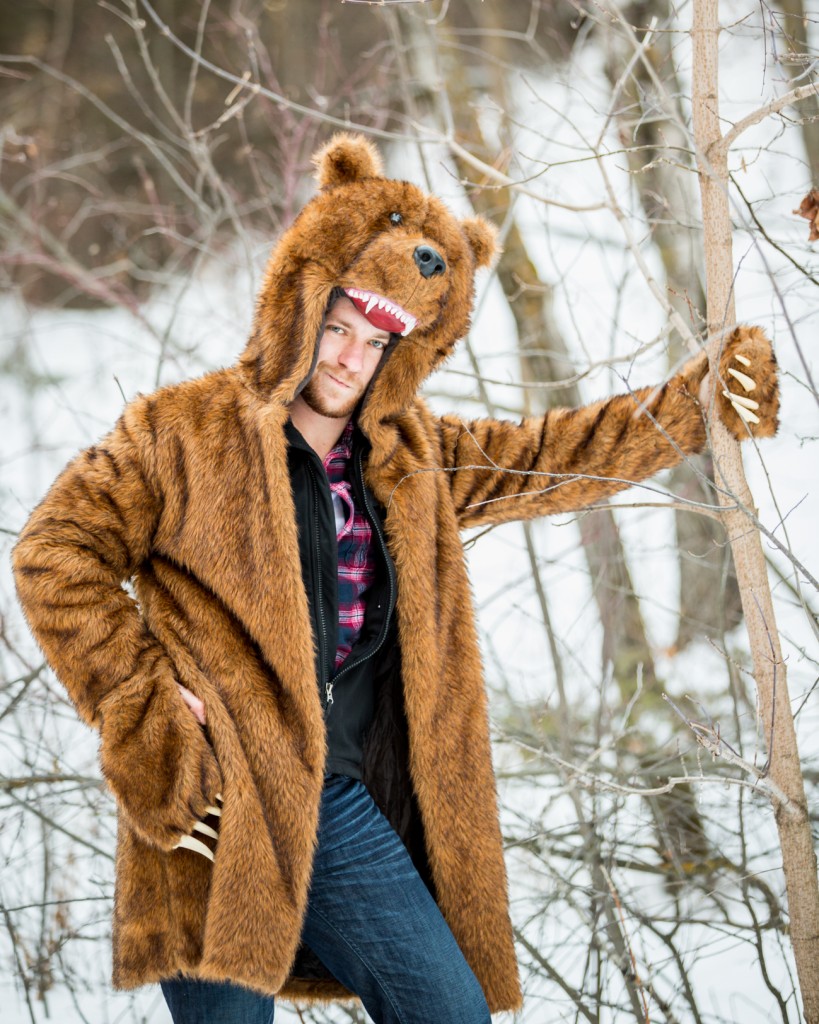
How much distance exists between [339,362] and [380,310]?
0.16 metres

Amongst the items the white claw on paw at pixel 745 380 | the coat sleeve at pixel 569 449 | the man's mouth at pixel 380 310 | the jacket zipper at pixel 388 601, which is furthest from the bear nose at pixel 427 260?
the white claw on paw at pixel 745 380

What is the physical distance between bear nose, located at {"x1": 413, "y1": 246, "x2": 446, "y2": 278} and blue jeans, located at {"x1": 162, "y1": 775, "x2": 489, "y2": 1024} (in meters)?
1.21

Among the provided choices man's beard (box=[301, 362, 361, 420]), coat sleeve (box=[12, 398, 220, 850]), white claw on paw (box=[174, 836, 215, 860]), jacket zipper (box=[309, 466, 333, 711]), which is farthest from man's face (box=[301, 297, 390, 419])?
white claw on paw (box=[174, 836, 215, 860])

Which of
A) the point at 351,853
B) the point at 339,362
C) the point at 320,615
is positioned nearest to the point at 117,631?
the point at 320,615

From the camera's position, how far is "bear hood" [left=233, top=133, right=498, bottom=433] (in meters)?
2.29

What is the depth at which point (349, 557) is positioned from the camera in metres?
2.40

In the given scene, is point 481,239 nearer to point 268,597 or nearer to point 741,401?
point 741,401

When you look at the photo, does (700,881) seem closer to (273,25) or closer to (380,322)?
(380,322)

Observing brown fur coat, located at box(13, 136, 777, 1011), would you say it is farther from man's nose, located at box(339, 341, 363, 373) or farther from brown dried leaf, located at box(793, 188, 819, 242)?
brown dried leaf, located at box(793, 188, 819, 242)

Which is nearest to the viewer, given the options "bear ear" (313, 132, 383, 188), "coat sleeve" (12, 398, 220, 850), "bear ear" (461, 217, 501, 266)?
"coat sleeve" (12, 398, 220, 850)

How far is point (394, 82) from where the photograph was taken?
16.9 feet

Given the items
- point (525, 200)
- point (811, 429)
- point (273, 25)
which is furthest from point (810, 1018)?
point (273, 25)

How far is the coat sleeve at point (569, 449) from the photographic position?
2.46 metres

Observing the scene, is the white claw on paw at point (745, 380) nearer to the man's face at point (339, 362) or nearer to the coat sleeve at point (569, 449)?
the coat sleeve at point (569, 449)
